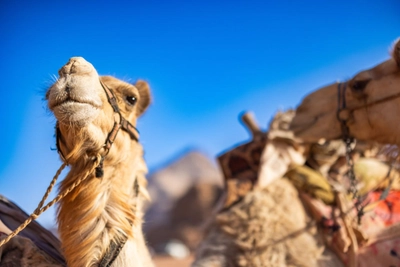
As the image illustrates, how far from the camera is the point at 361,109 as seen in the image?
290 centimetres

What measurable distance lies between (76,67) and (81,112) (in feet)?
0.64

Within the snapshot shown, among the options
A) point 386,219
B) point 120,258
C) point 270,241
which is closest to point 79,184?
point 120,258

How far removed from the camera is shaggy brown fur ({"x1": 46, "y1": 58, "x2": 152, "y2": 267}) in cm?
186

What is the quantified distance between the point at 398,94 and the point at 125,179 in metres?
1.67

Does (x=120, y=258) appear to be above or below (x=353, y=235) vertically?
above

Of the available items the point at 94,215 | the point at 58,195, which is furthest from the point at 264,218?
the point at 58,195

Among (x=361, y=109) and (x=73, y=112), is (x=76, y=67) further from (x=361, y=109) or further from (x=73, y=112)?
(x=361, y=109)

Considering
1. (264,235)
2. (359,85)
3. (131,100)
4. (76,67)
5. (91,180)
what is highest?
(76,67)

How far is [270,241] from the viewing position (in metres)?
2.95

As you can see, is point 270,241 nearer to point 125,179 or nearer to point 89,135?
point 125,179

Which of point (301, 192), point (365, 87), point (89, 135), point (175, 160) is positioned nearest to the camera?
point (89, 135)

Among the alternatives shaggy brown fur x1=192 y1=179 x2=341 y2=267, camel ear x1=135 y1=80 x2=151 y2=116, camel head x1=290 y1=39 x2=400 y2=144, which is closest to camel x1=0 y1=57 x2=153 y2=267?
Answer: camel ear x1=135 y1=80 x2=151 y2=116

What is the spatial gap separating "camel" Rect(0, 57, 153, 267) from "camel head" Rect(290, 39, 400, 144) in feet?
5.11

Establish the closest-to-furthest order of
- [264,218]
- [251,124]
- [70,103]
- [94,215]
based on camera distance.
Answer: [70,103]
[94,215]
[264,218]
[251,124]
